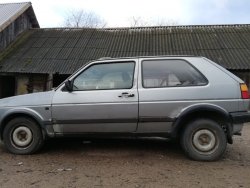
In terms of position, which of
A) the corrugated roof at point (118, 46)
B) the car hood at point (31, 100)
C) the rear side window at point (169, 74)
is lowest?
the car hood at point (31, 100)

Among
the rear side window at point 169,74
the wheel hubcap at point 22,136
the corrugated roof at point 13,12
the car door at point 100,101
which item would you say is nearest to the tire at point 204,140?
the rear side window at point 169,74

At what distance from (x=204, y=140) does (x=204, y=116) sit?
40 cm

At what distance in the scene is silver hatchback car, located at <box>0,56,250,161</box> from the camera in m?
3.89

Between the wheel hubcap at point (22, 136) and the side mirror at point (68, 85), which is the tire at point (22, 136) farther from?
the side mirror at point (68, 85)

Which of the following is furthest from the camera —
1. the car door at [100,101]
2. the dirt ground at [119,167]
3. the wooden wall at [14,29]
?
the wooden wall at [14,29]

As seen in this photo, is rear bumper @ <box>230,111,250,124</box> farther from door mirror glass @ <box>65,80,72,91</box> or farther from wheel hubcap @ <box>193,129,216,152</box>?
door mirror glass @ <box>65,80,72,91</box>

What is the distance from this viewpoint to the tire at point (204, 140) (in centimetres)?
387

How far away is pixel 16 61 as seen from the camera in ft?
36.7

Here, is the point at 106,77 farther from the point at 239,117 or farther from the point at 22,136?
the point at 239,117

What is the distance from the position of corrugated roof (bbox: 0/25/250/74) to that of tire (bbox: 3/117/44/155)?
19.8 ft

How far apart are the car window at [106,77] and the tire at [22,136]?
3.45 ft

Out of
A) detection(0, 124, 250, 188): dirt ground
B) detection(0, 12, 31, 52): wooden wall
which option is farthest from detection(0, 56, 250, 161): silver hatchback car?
detection(0, 12, 31, 52): wooden wall

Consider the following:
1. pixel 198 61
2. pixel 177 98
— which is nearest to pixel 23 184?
pixel 177 98

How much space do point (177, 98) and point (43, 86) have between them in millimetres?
8261
